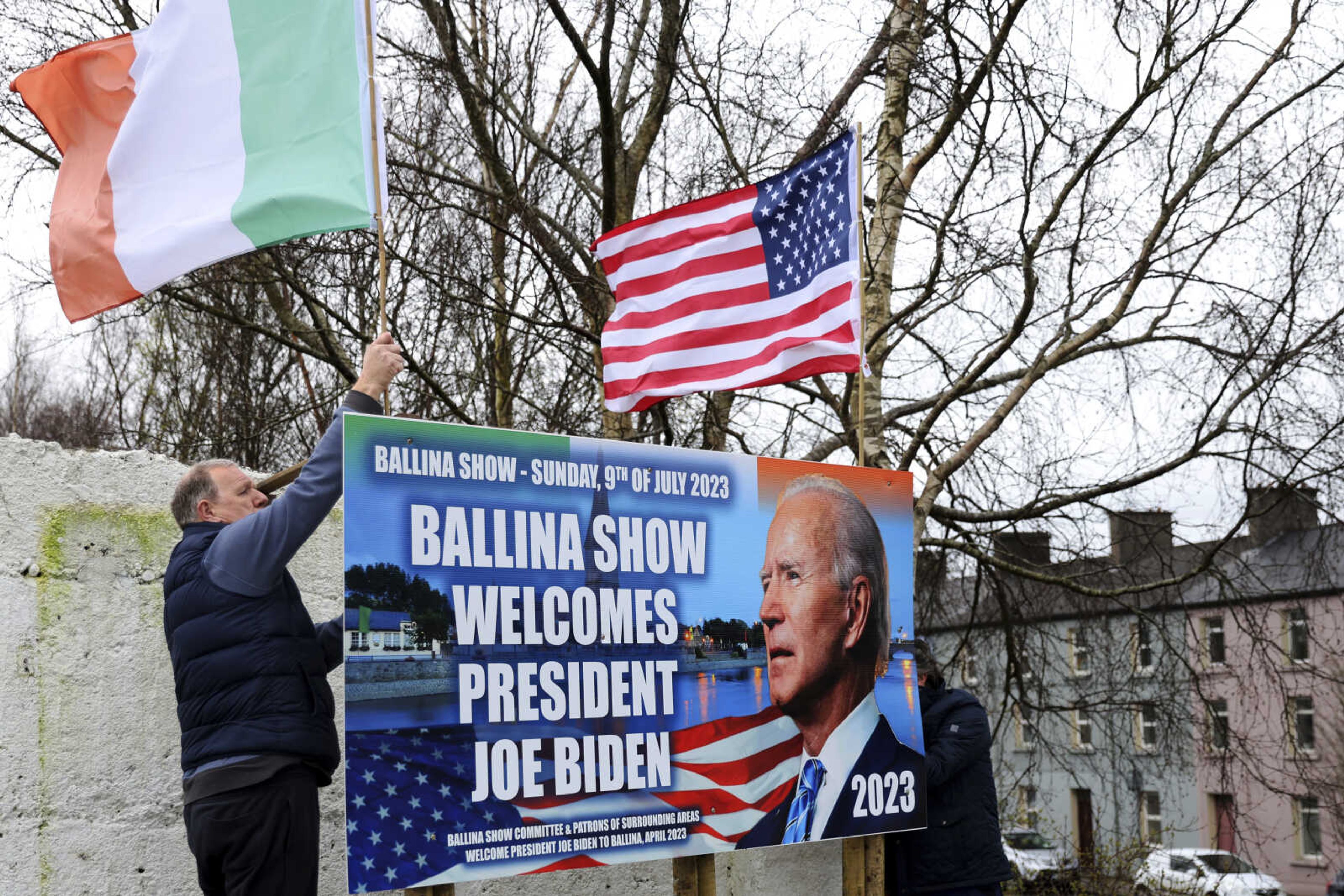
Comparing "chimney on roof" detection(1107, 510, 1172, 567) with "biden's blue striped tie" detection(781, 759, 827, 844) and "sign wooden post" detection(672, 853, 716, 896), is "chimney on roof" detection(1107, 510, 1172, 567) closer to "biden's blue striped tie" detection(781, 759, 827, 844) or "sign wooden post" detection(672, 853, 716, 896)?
"biden's blue striped tie" detection(781, 759, 827, 844)

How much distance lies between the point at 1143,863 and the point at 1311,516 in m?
3.02

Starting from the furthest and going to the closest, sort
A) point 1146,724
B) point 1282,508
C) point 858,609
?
1. point 1146,724
2. point 1282,508
3. point 858,609

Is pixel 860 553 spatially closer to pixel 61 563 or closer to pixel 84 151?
pixel 61 563

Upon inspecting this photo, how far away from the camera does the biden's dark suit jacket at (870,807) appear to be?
14.0ft

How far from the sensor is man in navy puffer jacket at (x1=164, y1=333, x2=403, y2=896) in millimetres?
3312

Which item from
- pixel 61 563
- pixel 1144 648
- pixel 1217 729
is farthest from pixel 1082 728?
pixel 61 563

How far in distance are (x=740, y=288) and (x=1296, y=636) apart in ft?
17.3

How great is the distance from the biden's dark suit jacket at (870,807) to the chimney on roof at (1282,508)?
411 cm

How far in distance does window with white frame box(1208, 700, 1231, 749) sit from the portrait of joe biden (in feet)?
14.8

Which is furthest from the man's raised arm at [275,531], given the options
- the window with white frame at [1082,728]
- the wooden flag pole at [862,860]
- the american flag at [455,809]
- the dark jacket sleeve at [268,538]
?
the window with white frame at [1082,728]

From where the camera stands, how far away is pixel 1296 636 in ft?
27.5

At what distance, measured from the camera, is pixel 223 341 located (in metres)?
11.1

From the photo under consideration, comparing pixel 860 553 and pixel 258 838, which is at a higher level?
pixel 860 553

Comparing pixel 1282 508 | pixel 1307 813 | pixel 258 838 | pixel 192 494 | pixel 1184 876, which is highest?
pixel 1282 508
